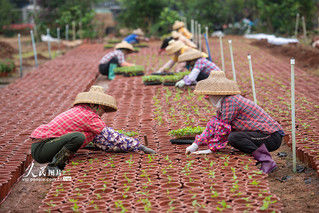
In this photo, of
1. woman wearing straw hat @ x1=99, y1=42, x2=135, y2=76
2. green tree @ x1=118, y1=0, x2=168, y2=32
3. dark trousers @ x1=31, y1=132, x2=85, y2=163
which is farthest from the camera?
green tree @ x1=118, y1=0, x2=168, y2=32

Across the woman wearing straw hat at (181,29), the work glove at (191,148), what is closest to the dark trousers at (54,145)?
the work glove at (191,148)

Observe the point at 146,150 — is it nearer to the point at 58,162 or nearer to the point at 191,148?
the point at 191,148

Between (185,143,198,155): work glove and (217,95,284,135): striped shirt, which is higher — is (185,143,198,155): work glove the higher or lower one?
the lower one

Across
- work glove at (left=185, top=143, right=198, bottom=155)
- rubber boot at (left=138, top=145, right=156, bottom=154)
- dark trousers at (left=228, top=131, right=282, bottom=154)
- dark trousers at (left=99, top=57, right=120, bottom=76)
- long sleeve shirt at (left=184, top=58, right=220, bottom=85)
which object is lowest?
dark trousers at (left=99, top=57, right=120, bottom=76)

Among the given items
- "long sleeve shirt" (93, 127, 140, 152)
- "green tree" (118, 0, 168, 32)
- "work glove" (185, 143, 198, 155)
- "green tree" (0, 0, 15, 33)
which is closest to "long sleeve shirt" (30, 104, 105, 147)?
"long sleeve shirt" (93, 127, 140, 152)

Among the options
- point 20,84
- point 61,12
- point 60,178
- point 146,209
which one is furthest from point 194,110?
point 61,12

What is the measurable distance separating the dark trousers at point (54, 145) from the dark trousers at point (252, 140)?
1500mm

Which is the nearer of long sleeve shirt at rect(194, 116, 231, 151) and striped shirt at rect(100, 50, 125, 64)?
long sleeve shirt at rect(194, 116, 231, 151)

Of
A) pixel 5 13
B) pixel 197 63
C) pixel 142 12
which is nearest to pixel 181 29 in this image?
pixel 197 63

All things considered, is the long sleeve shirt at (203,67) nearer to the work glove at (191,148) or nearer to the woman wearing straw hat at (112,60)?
the work glove at (191,148)

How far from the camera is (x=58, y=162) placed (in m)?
4.18

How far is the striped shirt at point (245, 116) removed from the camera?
13.9ft

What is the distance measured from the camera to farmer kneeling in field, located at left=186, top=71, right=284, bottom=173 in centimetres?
423

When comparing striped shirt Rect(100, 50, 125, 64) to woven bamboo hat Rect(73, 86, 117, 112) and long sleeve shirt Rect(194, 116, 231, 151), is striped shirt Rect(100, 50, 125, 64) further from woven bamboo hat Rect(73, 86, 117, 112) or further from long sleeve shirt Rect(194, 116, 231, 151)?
long sleeve shirt Rect(194, 116, 231, 151)
